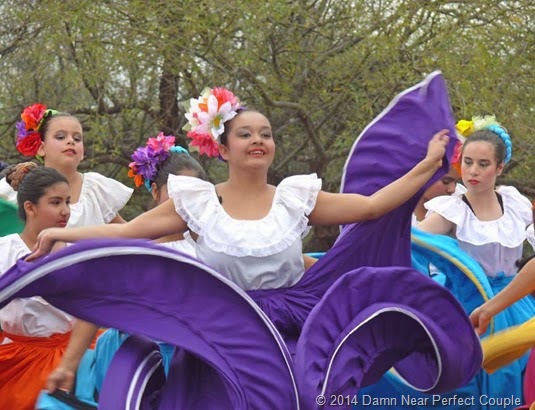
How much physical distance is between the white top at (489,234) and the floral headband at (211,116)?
1.74 metres

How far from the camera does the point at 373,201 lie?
5305 mm

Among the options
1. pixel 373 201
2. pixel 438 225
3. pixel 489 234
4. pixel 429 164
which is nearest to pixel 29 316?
pixel 373 201

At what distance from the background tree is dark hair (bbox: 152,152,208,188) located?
2.23 m

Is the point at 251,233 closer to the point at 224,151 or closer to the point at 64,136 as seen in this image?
the point at 224,151

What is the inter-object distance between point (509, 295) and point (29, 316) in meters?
2.31

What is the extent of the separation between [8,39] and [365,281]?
5.78 meters

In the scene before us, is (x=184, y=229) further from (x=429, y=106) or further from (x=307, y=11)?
(x=307, y=11)

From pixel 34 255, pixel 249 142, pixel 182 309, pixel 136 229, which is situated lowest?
pixel 182 309

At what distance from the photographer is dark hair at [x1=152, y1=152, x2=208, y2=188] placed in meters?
6.99

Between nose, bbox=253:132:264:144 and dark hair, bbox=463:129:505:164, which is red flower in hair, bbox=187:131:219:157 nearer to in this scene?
nose, bbox=253:132:264:144

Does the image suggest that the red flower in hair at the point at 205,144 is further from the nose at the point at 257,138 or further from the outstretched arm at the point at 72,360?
the outstretched arm at the point at 72,360

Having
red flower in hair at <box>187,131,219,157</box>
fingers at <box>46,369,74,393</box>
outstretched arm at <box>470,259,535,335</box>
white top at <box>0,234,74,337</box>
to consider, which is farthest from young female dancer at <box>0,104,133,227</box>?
outstretched arm at <box>470,259,535,335</box>

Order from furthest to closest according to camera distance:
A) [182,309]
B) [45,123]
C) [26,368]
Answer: [45,123] < [26,368] < [182,309]

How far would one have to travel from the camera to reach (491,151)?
22.9 feet
